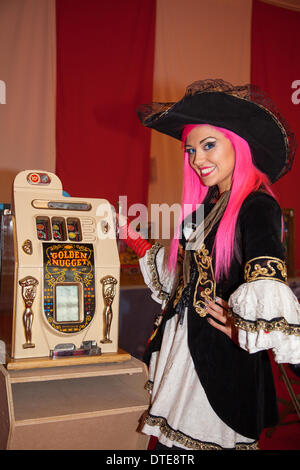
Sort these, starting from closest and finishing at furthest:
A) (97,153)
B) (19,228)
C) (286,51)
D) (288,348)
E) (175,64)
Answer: (288,348), (19,228), (97,153), (175,64), (286,51)

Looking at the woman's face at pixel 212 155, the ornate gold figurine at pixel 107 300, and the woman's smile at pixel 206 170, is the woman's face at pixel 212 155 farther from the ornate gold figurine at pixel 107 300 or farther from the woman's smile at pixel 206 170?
the ornate gold figurine at pixel 107 300

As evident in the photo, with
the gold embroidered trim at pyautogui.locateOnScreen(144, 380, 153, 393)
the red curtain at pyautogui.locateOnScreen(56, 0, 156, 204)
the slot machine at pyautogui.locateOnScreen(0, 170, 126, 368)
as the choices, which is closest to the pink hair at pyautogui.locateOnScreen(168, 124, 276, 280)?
the slot machine at pyautogui.locateOnScreen(0, 170, 126, 368)

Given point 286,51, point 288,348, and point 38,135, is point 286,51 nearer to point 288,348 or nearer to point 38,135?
point 38,135

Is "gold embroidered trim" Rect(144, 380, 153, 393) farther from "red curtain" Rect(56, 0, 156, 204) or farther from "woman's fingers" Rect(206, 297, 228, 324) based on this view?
"red curtain" Rect(56, 0, 156, 204)

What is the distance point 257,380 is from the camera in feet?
3.73

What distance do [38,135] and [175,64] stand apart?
4.26 feet

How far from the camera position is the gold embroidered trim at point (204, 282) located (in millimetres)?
1208

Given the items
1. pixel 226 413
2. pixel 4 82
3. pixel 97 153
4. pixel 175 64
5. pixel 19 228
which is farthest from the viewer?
pixel 175 64

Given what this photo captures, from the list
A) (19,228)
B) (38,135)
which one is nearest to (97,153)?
(38,135)

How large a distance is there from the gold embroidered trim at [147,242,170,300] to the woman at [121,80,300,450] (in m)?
0.09

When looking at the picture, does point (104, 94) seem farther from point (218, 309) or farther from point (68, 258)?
point (218, 309)

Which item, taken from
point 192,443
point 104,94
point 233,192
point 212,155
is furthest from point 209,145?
point 104,94

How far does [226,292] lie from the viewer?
1.19 m

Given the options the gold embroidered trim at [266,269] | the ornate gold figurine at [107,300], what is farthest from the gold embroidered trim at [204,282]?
the ornate gold figurine at [107,300]
